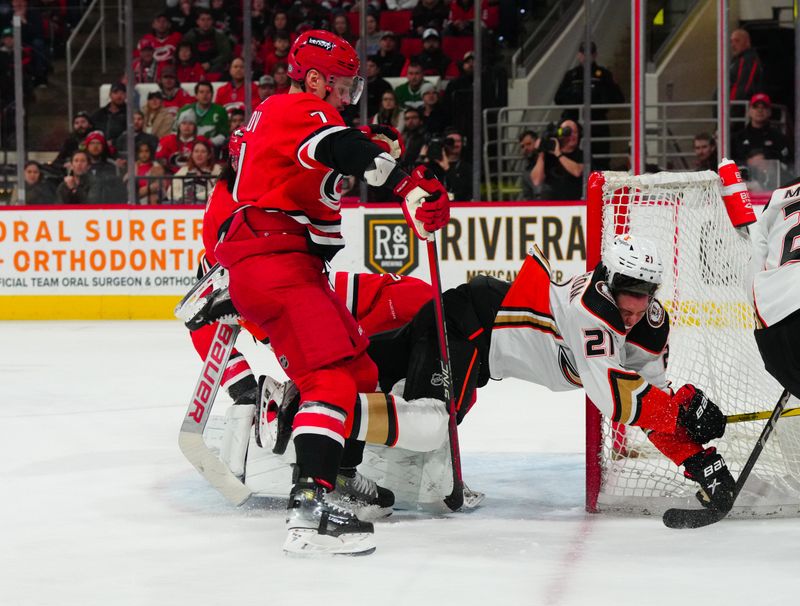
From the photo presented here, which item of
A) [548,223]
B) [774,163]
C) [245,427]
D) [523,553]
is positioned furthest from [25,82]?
[523,553]

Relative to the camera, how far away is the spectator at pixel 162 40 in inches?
353

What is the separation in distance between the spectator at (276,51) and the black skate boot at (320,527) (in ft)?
21.1

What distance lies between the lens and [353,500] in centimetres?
296

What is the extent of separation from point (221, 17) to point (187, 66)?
446 millimetres

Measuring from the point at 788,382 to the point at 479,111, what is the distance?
18.3 ft

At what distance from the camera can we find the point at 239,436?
308 centimetres

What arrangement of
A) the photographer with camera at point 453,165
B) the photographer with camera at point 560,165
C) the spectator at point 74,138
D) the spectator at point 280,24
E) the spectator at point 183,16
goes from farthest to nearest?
the spectator at point 183,16 → the spectator at point 280,24 → the spectator at point 74,138 → the photographer with camera at point 453,165 → the photographer with camera at point 560,165

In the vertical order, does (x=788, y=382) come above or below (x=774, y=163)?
below

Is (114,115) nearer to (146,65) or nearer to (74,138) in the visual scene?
(74,138)

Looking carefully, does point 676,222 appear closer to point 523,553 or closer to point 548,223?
point 523,553

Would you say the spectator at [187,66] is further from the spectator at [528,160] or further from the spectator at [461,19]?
the spectator at [528,160]

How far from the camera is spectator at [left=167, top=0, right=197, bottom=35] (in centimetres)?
934

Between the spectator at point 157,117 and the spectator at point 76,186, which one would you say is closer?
the spectator at point 76,186

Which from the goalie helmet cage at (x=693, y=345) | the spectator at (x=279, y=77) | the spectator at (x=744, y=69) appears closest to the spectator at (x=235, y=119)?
the spectator at (x=279, y=77)
